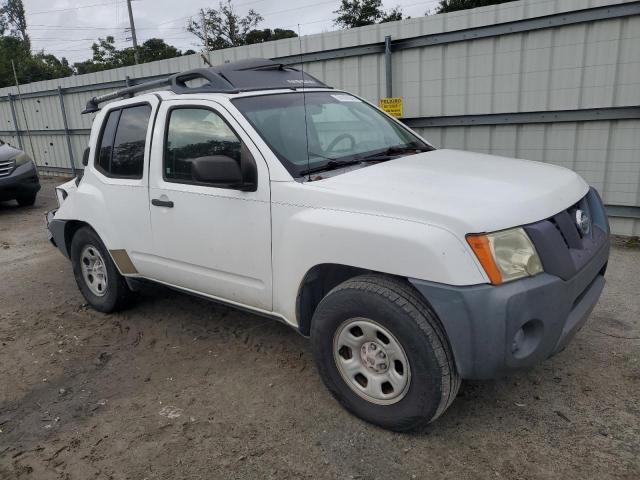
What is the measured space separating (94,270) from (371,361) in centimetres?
304

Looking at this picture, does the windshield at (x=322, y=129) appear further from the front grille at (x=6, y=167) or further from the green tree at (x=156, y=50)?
the green tree at (x=156, y=50)

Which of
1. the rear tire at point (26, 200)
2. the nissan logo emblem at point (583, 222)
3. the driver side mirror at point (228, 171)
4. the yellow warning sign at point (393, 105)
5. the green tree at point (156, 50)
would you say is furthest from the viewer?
the green tree at point (156, 50)

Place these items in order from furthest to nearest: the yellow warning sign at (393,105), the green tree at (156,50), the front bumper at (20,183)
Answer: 1. the green tree at (156,50)
2. the front bumper at (20,183)
3. the yellow warning sign at (393,105)

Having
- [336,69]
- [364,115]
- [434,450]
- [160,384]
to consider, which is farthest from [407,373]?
[336,69]

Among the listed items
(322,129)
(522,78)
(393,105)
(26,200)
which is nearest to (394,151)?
(322,129)

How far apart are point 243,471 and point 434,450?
0.98 m

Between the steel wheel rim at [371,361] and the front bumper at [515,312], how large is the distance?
12.5 inches

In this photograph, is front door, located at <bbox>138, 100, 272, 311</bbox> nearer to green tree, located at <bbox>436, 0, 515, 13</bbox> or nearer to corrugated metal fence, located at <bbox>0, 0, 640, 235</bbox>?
corrugated metal fence, located at <bbox>0, 0, 640, 235</bbox>

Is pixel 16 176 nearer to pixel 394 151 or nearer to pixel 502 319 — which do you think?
pixel 394 151

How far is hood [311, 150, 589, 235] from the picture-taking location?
2.44 meters

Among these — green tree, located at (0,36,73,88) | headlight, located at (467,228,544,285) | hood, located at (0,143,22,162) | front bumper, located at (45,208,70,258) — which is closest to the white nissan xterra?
headlight, located at (467,228,544,285)

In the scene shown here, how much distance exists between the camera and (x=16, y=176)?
9875mm

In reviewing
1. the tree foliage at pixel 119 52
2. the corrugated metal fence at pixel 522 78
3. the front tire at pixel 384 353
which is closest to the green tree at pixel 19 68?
the tree foliage at pixel 119 52

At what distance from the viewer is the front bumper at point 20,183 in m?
9.80
